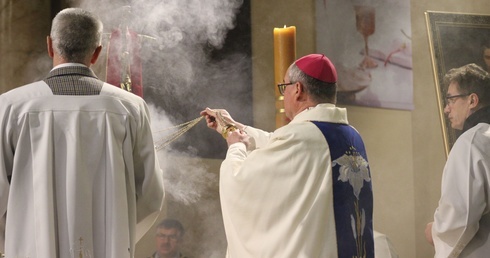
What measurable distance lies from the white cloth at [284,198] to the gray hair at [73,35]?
3.29 ft

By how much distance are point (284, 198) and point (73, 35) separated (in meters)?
1.21

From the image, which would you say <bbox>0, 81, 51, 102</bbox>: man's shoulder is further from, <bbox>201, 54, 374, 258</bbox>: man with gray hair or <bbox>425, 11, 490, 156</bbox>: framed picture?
<bbox>425, 11, 490, 156</bbox>: framed picture

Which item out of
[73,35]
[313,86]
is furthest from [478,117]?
[73,35]

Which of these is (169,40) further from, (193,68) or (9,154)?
(9,154)

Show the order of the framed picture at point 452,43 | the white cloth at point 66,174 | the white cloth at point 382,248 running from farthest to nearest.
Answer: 1. the framed picture at point 452,43
2. the white cloth at point 382,248
3. the white cloth at point 66,174

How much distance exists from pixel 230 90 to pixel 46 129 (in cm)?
282

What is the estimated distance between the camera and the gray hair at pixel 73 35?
374 cm

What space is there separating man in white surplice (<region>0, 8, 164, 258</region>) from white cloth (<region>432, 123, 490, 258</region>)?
174 centimetres

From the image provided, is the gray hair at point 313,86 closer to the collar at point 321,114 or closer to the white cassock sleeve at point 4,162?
the collar at point 321,114

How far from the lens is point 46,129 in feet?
12.0

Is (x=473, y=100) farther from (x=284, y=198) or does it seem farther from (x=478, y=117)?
(x=284, y=198)

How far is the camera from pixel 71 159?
366cm

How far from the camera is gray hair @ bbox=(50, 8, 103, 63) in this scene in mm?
3736

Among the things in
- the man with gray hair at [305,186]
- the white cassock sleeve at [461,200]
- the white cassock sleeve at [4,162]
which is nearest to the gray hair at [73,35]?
the white cassock sleeve at [4,162]
